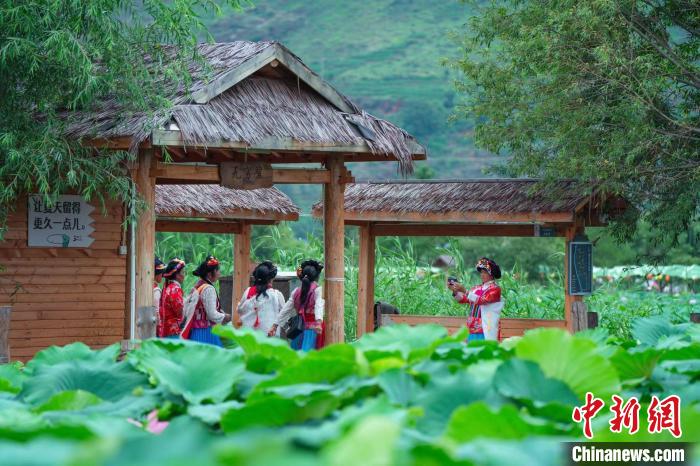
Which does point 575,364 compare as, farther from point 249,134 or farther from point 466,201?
point 466,201

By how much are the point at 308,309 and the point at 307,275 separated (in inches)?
13.0

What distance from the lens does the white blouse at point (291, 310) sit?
946 cm

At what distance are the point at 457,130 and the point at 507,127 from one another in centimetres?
4464

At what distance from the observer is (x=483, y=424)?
191 centimetres

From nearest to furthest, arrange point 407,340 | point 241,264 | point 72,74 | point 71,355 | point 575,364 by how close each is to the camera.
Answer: point 575,364
point 407,340
point 71,355
point 72,74
point 241,264

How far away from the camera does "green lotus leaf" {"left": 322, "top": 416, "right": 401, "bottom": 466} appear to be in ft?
4.45

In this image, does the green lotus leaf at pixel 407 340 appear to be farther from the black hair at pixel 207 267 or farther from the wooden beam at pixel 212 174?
the black hair at pixel 207 267

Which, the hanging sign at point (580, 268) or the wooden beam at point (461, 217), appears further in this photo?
the hanging sign at point (580, 268)

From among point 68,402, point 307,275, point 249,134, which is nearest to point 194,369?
point 68,402

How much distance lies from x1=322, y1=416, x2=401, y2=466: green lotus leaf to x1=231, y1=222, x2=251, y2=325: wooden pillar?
12131 millimetres

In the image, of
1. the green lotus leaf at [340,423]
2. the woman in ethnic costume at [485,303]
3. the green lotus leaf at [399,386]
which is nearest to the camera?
the green lotus leaf at [340,423]

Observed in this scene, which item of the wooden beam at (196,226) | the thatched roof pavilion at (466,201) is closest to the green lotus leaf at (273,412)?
the thatched roof pavilion at (466,201)

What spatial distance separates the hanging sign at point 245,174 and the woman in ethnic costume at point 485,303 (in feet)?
7.24

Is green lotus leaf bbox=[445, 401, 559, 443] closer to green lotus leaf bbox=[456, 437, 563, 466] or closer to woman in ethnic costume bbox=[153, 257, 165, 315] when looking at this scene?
green lotus leaf bbox=[456, 437, 563, 466]
